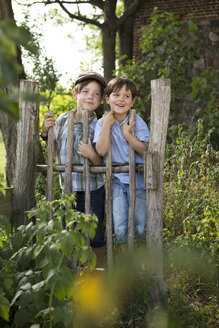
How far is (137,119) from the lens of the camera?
288 cm

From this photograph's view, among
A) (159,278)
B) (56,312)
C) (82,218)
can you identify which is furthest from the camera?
(159,278)

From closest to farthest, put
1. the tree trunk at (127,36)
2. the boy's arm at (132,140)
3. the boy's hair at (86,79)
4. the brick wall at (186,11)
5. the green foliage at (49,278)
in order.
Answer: the green foliage at (49,278) → the boy's arm at (132,140) → the boy's hair at (86,79) → the brick wall at (186,11) → the tree trunk at (127,36)

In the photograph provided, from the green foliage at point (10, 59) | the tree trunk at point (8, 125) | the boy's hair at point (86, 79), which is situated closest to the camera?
the green foliage at point (10, 59)

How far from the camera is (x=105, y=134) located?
275 centimetres

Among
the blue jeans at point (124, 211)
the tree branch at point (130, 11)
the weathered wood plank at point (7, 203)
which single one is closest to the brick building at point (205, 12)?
the tree branch at point (130, 11)

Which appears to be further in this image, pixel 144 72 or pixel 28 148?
pixel 144 72

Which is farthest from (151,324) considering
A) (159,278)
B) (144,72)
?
(144,72)

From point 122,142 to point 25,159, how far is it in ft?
2.40

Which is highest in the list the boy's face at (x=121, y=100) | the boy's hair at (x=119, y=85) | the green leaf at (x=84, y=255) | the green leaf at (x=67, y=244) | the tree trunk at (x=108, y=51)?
the tree trunk at (x=108, y=51)

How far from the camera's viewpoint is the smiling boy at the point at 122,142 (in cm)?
277

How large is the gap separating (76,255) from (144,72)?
6046mm

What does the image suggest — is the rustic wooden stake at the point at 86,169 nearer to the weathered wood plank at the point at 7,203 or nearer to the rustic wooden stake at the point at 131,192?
the rustic wooden stake at the point at 131,192

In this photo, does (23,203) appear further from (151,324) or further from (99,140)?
(151,324)

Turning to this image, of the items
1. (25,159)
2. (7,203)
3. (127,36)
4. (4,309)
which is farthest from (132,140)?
(127,36)
